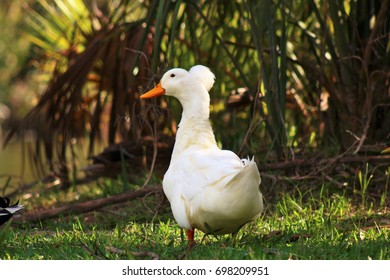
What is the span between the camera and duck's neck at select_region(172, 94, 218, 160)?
4.88 m

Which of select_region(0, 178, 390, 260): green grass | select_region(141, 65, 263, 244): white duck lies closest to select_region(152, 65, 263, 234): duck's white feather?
select_region(141, 65, 263, 244): white duck

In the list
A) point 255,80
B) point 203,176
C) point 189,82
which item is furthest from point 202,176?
point 255,80

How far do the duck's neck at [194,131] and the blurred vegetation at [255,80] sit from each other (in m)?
0.78

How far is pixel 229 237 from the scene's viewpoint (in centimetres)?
474

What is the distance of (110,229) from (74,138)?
9.30ft

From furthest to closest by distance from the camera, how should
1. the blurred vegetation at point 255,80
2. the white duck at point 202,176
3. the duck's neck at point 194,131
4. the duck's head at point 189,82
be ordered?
the blurred vegetation at point 255,80, the duck's head at point 189,82, the duck's neck at point 194,131, the white duck at point 202,176

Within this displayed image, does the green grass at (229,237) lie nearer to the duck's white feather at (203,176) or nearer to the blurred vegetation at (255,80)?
the duck's white feather at (203,176)

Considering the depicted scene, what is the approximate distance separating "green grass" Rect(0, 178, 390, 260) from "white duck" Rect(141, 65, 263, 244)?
166 mm

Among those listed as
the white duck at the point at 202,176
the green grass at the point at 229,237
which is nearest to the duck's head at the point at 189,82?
the white duck at the point at 202,176

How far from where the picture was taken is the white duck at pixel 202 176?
416 cm

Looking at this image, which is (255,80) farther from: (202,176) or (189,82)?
(202,176)
